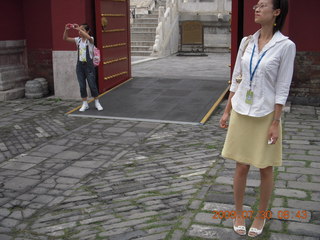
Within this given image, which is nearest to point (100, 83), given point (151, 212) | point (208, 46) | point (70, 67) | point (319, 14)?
point (70, 67)

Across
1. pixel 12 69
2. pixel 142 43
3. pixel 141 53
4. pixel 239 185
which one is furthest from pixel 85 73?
pixel 142 43

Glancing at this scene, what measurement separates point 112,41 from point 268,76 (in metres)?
7.56

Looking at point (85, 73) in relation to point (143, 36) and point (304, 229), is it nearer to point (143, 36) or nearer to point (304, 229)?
point (304, 229)

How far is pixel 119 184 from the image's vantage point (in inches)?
201

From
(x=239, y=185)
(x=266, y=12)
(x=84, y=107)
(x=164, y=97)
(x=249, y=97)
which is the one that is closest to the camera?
(x=266, y=12)

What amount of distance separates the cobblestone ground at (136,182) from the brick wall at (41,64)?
3.14 meters

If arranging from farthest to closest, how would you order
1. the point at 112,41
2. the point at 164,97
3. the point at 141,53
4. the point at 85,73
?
the point at 141,53
the point at 112,41
the point at 164,97
the point at 85,73

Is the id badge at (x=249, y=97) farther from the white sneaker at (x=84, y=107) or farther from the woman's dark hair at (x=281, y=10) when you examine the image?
the white sneaker at (x=84, y=107)

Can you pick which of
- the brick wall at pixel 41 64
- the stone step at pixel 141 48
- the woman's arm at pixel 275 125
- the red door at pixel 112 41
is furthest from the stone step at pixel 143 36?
the woman's arm at pixel 275 125

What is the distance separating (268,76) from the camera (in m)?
3.44

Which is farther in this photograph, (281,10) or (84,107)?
(84,107)

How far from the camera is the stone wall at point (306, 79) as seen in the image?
9039mm

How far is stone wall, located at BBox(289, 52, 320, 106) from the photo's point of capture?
29.7 feet

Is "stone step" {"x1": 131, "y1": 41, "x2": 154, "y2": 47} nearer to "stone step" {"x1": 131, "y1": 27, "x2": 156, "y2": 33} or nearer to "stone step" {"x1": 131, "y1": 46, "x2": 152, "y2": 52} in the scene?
"stone step" {"x1": 131, "y1": 46, "x2": 152, "y2": 52}
